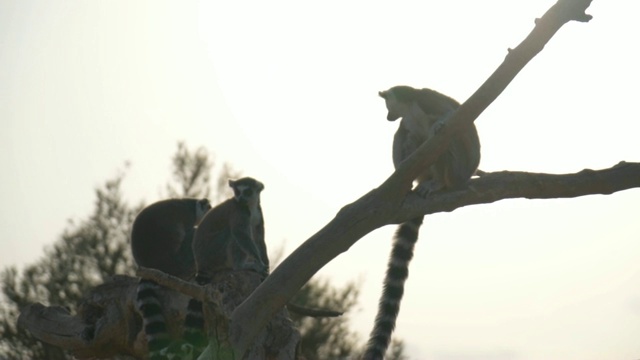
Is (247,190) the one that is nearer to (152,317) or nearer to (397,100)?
(152,317)

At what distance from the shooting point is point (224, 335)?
30.7ft

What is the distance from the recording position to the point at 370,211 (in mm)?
9680

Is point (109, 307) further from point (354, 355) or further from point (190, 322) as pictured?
point (354, 355)

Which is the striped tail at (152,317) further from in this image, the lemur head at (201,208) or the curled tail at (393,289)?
the lemur head at (201,208)

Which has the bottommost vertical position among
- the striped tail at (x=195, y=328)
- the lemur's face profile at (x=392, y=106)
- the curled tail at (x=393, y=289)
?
the striped tail at (x=195, y=328)

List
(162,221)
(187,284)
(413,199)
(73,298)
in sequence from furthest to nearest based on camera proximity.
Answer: (73,298)
(162,221)
(413,199)
(187,284)

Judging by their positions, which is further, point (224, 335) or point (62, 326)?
point (62, 326)

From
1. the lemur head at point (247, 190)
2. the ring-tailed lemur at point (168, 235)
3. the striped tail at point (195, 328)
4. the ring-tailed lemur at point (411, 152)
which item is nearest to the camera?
the ring-tailed lemur at point (411, 152)

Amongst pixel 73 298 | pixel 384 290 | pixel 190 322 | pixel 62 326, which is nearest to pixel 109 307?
pixel 62 326

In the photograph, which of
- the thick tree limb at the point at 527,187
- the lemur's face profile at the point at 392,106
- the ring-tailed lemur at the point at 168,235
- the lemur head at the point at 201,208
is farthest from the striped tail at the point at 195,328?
the lemur head at the point at 201,208

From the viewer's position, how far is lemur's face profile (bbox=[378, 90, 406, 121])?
12.2 metres

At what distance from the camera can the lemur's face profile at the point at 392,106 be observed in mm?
12203

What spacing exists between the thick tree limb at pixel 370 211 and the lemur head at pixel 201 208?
5.71m

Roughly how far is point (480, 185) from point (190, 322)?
9.70ft
